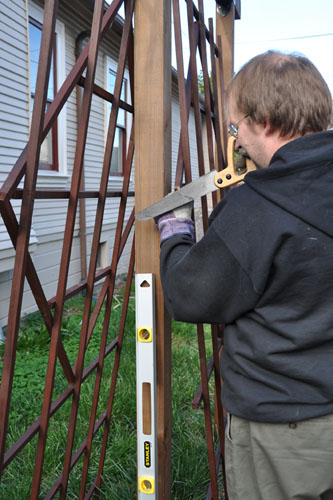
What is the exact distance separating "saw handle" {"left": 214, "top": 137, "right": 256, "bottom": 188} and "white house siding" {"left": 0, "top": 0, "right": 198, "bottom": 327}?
376 centimetres

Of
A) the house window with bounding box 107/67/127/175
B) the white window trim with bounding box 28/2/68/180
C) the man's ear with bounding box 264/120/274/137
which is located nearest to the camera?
the man's ear with bounding box 264/120/274/137

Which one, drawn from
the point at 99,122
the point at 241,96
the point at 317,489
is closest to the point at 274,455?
the point at 317,489

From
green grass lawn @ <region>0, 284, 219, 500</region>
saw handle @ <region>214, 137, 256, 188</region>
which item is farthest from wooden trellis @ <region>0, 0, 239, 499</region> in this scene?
green grass lawn @ <region>0, 284, 219, 500</region>

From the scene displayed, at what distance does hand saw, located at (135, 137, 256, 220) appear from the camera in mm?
1419

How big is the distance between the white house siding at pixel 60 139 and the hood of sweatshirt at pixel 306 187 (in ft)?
13.4

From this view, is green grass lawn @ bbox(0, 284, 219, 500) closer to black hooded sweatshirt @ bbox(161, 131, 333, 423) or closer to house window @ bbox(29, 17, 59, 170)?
black hooded sweatshirt @ bbox(161, 131, 333, 423)

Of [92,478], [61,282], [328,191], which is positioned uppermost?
[328,191]

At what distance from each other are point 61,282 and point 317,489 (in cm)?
91

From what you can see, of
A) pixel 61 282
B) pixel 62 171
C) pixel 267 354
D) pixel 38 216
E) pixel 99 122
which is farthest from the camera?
pixel 99 122

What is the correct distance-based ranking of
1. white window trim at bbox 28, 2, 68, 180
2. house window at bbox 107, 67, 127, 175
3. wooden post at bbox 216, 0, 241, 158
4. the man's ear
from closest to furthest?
the man's ear → wooden post at bbox 216, 0, 241, 158 → white window trim at bbox 28, 2, 68, 180 → house window at bbox 107, 67, 127, 175

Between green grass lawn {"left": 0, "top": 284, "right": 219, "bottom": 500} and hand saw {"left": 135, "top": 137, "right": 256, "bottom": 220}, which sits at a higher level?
hand saw {"left": 135, "top": 137, "right": 256, "bottom": 220}

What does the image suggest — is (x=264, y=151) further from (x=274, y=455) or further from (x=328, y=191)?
(x=274, y=455)

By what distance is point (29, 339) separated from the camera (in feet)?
14.9

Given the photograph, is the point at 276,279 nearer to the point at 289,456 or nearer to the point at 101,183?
the point at 289,456
